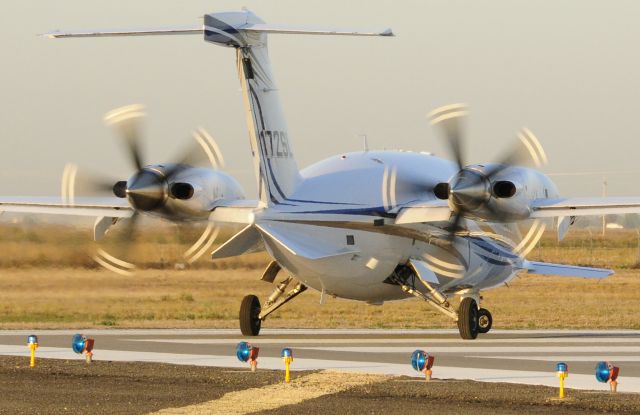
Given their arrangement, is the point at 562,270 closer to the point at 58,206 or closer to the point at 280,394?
the point at 58,206

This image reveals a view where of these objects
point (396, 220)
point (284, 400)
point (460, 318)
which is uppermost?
point (396, 220)

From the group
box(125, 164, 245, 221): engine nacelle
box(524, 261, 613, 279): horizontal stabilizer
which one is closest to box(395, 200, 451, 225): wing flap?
box(125, 164, 245, 221): engine nacelle

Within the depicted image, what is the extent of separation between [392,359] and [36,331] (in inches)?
555

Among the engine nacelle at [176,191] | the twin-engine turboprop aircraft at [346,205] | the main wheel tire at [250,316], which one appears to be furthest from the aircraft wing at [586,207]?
the main wheel tire at [250,316]

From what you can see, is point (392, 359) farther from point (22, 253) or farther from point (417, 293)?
point (22, 253)

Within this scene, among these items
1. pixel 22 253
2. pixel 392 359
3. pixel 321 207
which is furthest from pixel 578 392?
pixel 22 253

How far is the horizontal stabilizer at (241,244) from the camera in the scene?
3478 cm

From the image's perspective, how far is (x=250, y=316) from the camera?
37312mm

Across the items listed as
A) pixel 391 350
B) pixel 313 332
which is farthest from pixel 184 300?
pixel 391 350

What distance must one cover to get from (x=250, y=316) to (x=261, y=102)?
6.63 m

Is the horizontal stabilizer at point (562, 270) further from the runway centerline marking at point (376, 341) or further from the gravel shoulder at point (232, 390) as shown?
the gravel shoulder at point (232, 390)

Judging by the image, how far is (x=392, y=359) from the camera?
29.4 m

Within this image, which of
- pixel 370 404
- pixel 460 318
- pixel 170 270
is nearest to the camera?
pixel 370 404

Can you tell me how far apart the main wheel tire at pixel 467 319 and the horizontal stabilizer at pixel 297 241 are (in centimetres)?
389
